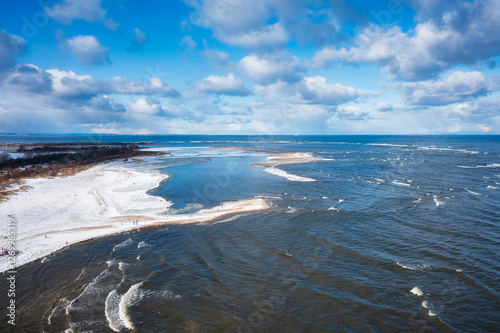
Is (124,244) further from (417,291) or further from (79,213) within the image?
(417,291)

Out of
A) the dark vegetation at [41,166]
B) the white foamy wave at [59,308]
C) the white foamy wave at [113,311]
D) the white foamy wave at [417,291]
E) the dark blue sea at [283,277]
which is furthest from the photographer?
the dark vegetation at [41,166]

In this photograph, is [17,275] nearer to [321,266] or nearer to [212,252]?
[212,252]

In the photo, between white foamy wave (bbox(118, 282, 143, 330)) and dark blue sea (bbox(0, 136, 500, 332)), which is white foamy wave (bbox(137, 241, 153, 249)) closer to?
dark blue sea (bbox(0, 136, 500, 332))

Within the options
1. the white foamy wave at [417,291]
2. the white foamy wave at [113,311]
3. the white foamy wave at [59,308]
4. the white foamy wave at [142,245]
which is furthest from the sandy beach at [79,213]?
the white foamy wave at [417,291]

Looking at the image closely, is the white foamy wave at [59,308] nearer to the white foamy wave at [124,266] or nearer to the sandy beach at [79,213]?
the white foamy wave at [124,266]

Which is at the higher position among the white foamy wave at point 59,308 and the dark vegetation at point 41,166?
the dark vegetation at point 41,166

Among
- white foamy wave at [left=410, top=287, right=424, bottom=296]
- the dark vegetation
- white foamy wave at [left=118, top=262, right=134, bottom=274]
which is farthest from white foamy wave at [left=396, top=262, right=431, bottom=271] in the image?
the dark vegetation

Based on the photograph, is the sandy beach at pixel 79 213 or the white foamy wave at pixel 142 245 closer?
the white foamy wave at pixel 142 245

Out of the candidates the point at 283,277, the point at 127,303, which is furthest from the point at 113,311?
the point at 283,277
